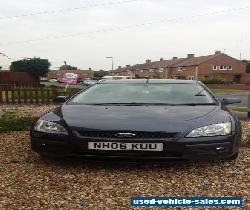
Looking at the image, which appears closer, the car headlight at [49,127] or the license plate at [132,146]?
the license plate at [132,146]

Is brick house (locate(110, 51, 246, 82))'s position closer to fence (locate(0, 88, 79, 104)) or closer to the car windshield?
fence (locate(0, 88, 79, 104))

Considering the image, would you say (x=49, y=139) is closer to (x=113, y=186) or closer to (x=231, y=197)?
(x=113, y=186)

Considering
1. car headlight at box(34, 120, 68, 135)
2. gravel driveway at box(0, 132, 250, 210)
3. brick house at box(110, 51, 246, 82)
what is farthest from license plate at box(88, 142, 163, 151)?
brick house at box(110, 51, 246, 82)

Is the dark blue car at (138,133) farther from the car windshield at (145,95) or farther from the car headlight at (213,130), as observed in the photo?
the car windshield at (145,95)

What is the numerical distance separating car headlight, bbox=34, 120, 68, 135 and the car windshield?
32.6 inches

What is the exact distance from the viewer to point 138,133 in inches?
173

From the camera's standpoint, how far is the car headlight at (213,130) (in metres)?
4.44

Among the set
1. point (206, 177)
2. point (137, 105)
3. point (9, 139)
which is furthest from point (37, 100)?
point (206, 177)

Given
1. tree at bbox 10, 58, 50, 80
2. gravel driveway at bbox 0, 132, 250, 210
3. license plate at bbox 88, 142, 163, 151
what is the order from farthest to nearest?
tree at bbox 10, 58, 50, 80 < license plate at bbox 88, 142, 163, 151 < gravel driveway at bbox 0, 132, 250, 210

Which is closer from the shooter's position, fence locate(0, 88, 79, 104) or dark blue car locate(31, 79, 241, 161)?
dark blue car locate(31, 79, 241, 161)

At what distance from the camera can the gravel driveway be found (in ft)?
11.9

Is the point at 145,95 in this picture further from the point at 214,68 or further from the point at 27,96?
the point at 214,68

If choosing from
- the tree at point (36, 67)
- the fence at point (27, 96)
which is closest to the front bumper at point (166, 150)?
the fence at point (27, 96)

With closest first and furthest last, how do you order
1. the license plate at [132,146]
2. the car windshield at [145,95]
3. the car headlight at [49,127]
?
1. the license plate at [132,146]
2. the car headlight at [49,127]
3. the car windshield at [145,95]
